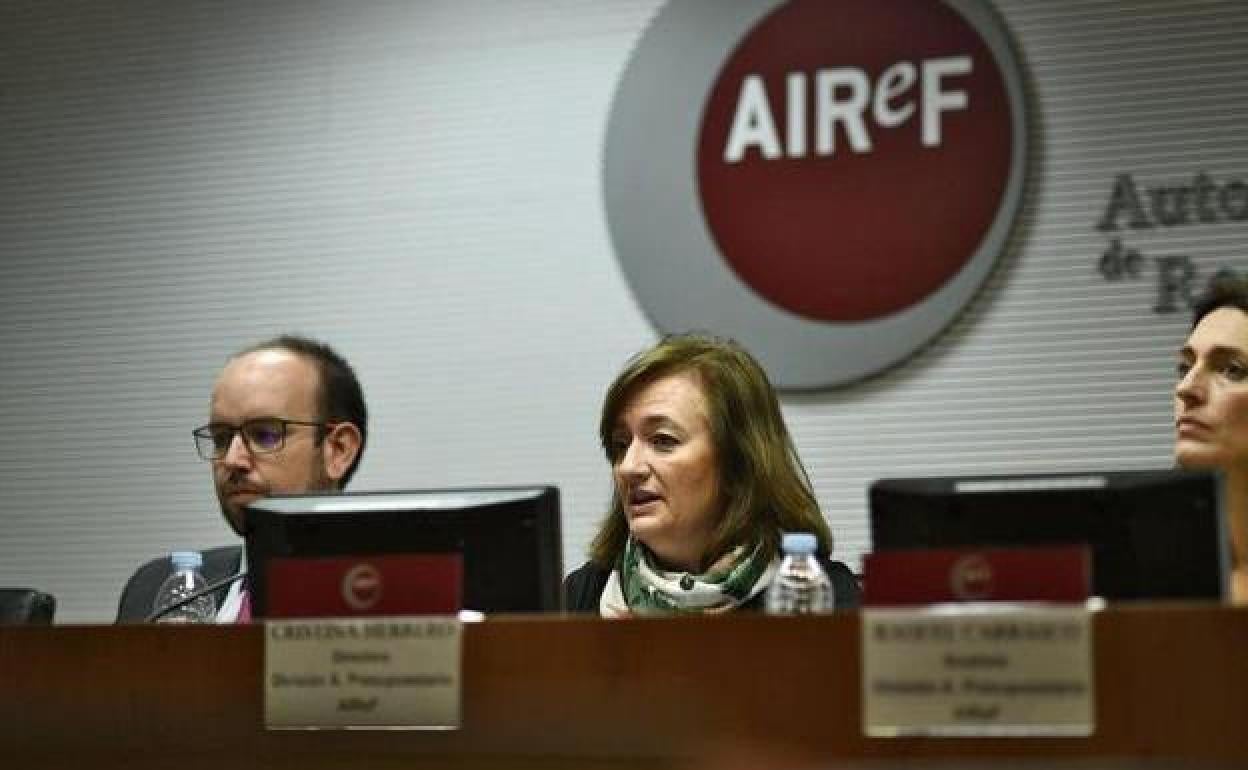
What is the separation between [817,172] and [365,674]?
2.74m

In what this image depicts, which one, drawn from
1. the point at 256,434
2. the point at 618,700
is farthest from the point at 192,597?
the point at 618,700

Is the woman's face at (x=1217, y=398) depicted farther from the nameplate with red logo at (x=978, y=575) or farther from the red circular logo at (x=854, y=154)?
the nameplate with red logo at (x=978, y=575)

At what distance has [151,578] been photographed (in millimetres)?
3479

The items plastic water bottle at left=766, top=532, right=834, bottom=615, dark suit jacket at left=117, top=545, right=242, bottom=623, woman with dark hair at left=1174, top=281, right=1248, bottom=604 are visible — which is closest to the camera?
plastic water bottle at left=766, top=532, right=834, bottom=615

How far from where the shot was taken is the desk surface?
1.04 m

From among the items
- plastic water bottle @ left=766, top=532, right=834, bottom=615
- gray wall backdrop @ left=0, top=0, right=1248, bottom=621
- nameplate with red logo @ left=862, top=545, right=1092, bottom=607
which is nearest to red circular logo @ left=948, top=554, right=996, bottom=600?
nameplate with red logo @ left=862, top=545, right=1092, bottom=607

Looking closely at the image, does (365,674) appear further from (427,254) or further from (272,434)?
(427,254)

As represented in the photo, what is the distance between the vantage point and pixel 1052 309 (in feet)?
11.8

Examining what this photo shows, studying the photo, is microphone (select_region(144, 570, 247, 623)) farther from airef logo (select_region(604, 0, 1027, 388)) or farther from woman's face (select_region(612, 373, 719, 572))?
airef logo (select_region(604, 0, 1027, 388))

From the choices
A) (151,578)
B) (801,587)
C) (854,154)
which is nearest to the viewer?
(801,587)

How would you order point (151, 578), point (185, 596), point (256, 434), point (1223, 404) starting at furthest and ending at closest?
point (151, 578) < point (256, 434) < point (185, 596) < point (1223, 404)

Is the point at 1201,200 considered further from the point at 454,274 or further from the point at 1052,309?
the point at 454,274

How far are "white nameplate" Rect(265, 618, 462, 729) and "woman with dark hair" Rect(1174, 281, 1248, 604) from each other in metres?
1.95

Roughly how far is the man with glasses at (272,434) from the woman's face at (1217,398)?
5.57 ft
